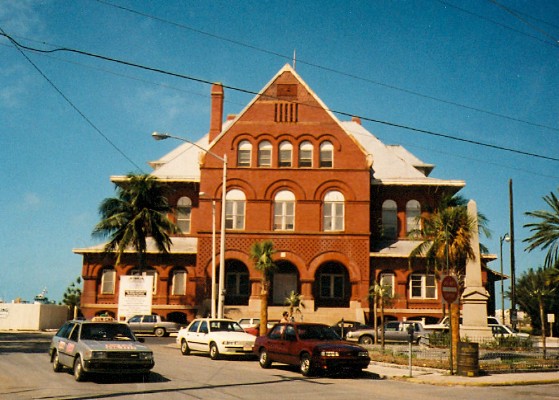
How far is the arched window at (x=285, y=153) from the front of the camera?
148 ft

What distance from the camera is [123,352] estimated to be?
14516 mm

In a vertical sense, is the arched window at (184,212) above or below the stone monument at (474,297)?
above

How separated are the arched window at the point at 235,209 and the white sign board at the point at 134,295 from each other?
11.2 m

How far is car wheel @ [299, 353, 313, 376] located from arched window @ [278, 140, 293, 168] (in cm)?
2861

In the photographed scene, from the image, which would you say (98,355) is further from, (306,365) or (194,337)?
(194,337)

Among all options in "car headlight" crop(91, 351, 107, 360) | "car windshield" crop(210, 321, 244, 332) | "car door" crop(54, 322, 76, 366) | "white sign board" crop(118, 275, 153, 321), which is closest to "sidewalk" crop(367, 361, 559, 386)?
"car windshield" crop(210, 321, 244, 332)

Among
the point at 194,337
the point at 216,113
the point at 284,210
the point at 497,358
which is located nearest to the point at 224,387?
the point at 194,337

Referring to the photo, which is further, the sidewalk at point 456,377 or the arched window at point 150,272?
the arched window at point 150,272

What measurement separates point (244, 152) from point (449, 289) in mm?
29371

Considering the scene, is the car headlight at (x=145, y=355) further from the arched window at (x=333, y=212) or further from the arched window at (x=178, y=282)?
the arched window at (x=178, y=282)

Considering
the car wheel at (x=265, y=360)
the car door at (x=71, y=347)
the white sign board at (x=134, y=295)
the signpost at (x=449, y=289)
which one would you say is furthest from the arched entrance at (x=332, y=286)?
the car door at (x=71, y=347)

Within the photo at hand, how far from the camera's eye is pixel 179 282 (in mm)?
46594

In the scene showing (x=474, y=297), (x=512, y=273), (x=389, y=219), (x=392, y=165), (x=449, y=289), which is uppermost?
(x=392, y=165)

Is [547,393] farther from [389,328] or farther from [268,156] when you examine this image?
[268,156]
